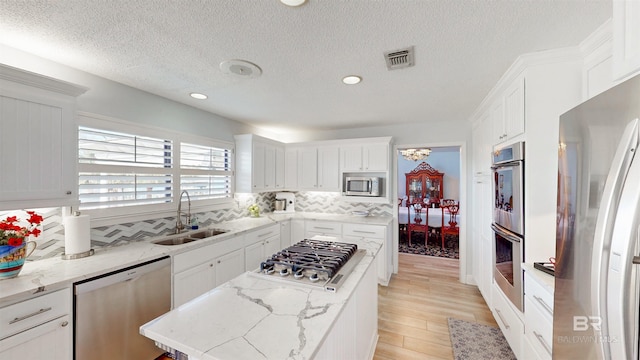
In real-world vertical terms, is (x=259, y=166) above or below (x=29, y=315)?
above

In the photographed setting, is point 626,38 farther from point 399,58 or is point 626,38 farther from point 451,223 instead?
point 451,223

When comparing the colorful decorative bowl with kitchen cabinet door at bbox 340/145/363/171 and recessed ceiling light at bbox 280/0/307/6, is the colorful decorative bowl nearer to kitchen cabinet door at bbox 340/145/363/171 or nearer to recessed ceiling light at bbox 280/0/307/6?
recessed ceiling light at bbox 280/0/307/6

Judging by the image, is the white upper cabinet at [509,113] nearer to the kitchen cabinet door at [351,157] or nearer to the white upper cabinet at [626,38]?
the white upper cabinet at [626,38]

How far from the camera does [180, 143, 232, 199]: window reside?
293 cm

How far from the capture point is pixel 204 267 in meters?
2.43

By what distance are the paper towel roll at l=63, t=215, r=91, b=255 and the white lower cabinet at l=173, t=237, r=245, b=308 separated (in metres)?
0.66

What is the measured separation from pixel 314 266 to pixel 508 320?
194cm

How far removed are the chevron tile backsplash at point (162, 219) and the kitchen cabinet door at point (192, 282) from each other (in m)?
0.67

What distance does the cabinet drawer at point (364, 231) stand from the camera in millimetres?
3465

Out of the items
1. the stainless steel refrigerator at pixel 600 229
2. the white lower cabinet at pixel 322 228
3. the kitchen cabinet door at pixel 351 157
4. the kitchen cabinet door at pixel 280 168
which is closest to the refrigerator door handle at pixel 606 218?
the stainless steel refrigerator at pixel 600 229

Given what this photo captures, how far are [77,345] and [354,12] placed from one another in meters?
2.69

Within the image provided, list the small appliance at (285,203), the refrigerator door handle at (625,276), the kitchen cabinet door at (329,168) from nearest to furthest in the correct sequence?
the refrigerator door handle at (625,276) < the kitchen cabinet door at (329,168) < the small appliance at (285,203)

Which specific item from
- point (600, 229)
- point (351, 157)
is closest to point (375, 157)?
point (351, 157)

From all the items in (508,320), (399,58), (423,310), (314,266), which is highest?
(399,58)
